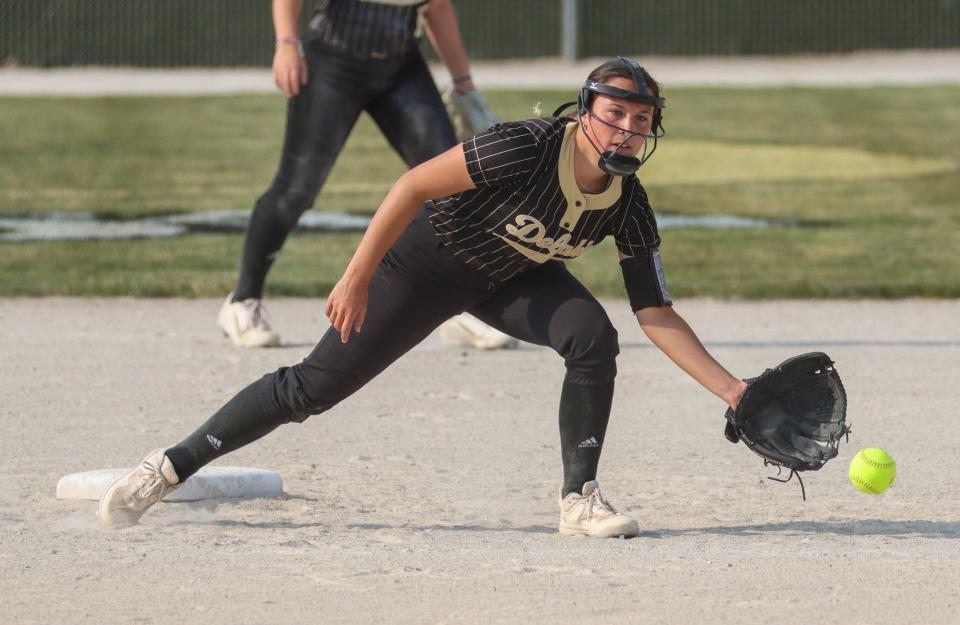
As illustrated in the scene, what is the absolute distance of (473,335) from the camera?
7488 mm

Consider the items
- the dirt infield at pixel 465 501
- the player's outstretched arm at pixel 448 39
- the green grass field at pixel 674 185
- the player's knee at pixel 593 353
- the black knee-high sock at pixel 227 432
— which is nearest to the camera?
the dirt infield at pixel 465 501

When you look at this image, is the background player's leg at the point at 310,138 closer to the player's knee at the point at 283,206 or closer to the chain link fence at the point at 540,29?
the player's knee at the point at 283,206

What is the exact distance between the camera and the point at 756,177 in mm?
13609

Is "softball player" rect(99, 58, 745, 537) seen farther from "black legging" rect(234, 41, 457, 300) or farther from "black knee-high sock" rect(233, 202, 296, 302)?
"black knee-high sock" rect(233, 202, 296, 302)

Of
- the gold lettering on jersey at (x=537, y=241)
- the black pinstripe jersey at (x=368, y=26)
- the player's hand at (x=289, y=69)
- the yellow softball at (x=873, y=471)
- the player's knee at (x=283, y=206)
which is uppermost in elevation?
the gold lettering on jersey at (x=537, y=241)

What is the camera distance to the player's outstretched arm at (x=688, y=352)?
4613 millimetres

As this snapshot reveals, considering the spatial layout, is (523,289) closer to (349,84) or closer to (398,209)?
(398,209)

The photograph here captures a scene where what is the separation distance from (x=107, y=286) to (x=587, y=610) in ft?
18.2

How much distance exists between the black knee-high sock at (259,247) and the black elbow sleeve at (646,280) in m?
2.72

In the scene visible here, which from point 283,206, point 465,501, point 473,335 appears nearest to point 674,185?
point 473,335

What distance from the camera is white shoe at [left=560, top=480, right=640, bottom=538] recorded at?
4.58m

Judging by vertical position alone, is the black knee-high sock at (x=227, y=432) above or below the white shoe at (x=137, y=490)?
above

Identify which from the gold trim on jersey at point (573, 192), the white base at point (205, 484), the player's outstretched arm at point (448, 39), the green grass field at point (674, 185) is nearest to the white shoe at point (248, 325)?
the player's outstretched arm at point (448, 39)

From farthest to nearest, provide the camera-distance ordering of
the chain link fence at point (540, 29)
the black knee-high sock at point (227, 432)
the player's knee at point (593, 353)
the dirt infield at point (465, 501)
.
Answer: the chain link fence at point (540, 29), the black knee-high sock at point (227, 432), the player's knee at point (593, 353), the dirt infield at point (465, 501)
